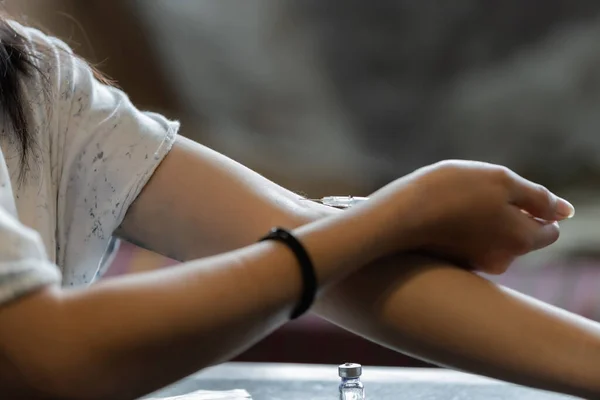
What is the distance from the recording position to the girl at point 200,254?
0.39 m

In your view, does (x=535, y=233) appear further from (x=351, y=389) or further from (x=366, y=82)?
(x=366, y=82)

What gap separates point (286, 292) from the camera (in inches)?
16.9

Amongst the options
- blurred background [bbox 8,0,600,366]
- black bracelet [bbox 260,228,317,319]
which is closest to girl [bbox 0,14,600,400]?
black bracelet [bbox 260,228,317,319]

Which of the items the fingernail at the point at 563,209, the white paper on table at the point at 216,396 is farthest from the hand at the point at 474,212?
the white paper on table at the point at 216,396

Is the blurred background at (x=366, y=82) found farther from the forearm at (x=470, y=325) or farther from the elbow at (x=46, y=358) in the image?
the elbow at (x=46, y=358)

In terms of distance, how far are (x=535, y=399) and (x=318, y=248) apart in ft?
1.38

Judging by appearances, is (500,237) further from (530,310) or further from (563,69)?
(563,69)

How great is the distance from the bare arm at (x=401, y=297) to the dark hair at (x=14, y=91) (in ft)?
0.36

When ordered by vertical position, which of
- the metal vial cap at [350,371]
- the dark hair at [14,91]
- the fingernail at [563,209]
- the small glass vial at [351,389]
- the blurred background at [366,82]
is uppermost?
the blurred background at [366,82]

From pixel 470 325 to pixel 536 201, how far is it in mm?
102

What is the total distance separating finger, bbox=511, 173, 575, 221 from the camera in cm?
55

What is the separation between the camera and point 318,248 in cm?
45

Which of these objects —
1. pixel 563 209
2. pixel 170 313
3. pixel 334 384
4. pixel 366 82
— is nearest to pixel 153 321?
pixel 170 313

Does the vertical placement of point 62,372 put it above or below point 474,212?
below
